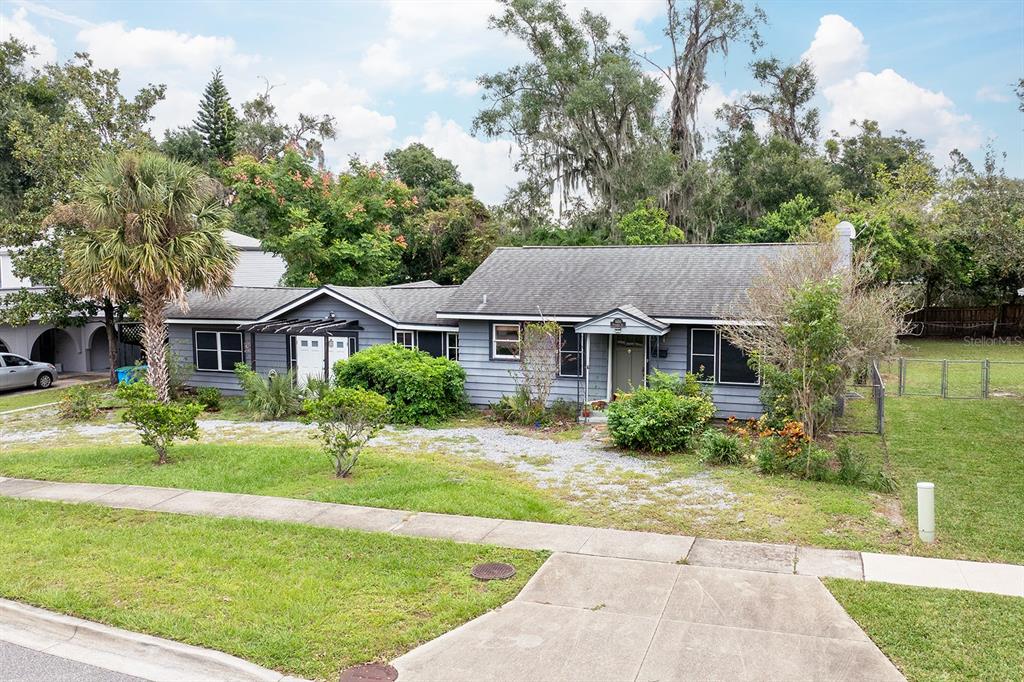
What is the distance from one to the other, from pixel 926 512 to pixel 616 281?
11.0 metres

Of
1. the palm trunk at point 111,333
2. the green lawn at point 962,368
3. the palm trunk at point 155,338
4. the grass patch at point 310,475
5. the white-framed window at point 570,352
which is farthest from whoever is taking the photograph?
the palm trunk at point 111,333

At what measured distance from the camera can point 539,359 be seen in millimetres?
17391

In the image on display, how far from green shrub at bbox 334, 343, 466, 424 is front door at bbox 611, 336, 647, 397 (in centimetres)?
377

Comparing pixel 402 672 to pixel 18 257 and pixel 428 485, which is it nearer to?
pixel 428 485

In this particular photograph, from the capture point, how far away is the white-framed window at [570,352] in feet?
58.6

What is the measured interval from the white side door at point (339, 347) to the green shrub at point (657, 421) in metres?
8.90

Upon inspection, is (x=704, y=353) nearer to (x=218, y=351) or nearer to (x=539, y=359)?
(x=539, y=359)

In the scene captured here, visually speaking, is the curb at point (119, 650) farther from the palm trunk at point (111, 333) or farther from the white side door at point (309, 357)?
the palm trunk at point (111, 333)

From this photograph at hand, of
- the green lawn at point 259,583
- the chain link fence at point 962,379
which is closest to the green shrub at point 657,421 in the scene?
the green lawn at point 259,583

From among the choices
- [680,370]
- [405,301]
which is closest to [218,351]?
[405,301]

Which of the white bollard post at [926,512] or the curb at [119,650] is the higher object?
the white bollard post at [926,512]

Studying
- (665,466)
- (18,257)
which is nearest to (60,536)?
(665,466)

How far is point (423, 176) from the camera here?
37.2 m

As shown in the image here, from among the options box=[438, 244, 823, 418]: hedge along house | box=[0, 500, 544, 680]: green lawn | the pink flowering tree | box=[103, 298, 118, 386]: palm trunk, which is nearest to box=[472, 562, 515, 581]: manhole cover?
box=[0, 500, 544, 680]: green lawn
